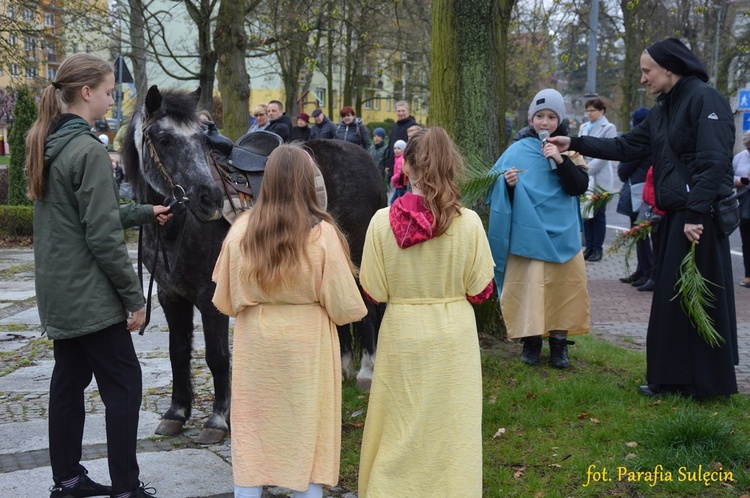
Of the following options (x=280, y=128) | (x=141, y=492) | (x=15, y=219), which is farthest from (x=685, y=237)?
(x=15, y=219)

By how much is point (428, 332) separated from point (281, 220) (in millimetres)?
858

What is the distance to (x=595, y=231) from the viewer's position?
516 inches

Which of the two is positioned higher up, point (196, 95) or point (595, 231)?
point (196, 95)

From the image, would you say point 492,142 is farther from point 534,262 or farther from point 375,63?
point 375,63

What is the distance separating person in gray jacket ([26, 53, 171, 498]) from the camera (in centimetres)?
372

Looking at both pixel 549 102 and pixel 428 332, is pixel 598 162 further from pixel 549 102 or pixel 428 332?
pixel 428 332

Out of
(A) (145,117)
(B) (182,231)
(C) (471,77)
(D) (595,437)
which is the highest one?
(C) (471,77)

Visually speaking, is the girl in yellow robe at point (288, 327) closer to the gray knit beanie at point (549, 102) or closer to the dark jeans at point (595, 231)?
the gray knit beanie at point (549, 102)

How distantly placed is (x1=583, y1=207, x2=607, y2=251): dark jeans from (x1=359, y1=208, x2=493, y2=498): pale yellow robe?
31.2 feet

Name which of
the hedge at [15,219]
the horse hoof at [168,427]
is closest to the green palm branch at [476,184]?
the horse hoof at [168,427]

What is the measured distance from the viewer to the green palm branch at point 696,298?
197 inches

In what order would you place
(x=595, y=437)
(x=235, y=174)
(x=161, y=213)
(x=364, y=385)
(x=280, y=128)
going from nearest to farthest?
(x=161, y=213)
(x=595, y=437)
(x=235, y=174)
(x=364, y=385)
(x=280, y=128)

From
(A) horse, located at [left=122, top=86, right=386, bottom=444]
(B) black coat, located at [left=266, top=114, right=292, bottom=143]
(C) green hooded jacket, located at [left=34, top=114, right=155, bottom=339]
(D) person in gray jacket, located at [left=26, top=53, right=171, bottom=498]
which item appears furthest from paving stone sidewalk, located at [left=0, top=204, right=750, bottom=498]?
(B) black coat, located at [left=266, top=114, right=292, bottom=143]

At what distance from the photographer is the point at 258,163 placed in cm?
560
